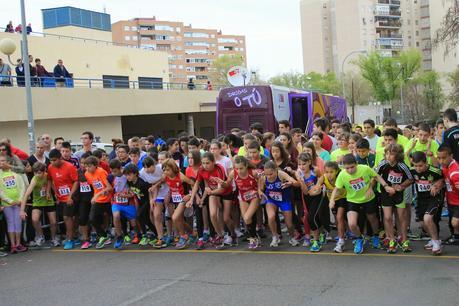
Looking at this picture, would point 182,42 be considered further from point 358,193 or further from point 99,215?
point 358,193

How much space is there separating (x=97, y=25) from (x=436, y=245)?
39394 millimetres

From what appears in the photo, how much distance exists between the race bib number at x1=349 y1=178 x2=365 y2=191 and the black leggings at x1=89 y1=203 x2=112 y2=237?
173 inches

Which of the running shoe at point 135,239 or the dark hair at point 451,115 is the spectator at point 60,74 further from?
the dark hair at point 451,115

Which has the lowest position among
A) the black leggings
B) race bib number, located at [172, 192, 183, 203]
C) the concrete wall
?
the black leggings

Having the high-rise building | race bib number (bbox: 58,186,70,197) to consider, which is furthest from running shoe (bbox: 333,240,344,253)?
the high-rise building

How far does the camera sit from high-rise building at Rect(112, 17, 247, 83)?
127 metres

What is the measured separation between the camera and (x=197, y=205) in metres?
9.19

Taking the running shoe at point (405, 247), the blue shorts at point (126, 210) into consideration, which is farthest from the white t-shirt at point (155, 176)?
the running shoe at point (405, 247)

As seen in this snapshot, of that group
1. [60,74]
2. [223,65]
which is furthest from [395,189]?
[223,65]

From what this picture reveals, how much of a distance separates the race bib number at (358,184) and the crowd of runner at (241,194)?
15 mm

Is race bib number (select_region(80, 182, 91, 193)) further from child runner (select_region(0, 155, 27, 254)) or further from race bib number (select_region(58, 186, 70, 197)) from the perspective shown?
child runner (select_region(0, 155, 27, 254))

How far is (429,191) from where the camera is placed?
7.75m

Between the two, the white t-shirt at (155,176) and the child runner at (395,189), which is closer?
the child runner at (395,189)

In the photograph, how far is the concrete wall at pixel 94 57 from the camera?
32094 millimetres
